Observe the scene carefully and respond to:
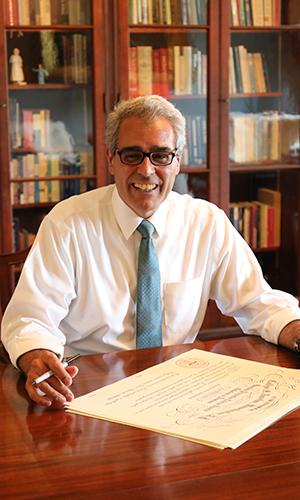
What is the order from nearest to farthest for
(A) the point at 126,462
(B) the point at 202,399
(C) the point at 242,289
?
(A) the point at 126,462, (B) the point at 202,399, (C) the point at 242,289

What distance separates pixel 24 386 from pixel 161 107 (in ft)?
2.62

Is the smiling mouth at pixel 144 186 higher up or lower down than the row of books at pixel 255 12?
lower down

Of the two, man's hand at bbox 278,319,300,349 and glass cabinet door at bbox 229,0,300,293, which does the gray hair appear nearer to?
man's hand at bbox 278,319,300,349

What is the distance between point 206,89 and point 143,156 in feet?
5.75

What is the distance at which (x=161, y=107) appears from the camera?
190cm

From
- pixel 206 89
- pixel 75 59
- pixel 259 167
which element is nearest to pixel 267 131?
pixel 259 167

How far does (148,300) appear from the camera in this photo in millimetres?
1917

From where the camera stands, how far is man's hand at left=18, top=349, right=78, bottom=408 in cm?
137

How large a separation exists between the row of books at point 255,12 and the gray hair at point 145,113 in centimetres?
181

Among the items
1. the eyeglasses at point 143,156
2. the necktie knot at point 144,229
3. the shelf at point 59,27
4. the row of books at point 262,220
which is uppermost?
the shelf at point 59,27

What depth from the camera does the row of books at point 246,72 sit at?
11.8ft

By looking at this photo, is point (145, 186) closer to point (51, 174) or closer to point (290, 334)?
point (290, 334)

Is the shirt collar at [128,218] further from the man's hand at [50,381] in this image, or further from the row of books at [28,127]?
the row of books at [28,127]

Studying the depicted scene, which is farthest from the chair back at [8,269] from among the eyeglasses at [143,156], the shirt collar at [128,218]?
the eyeglasses at [143,156]
